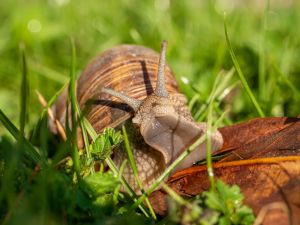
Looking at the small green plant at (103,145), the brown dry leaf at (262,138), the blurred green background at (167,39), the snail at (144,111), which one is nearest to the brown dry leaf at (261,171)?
the brown dry leaf at (262,138)

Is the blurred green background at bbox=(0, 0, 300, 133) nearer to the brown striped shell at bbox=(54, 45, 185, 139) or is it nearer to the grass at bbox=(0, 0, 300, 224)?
the grass at bbox=(0, 0, 300, 224)

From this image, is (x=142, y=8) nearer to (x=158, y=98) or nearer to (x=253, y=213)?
(x=158, y=98)

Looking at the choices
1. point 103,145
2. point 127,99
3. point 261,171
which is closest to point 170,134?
point 127,99

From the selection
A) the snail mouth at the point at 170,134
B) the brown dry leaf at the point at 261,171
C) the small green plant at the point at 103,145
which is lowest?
the brown dry leaf at the point at 261,171

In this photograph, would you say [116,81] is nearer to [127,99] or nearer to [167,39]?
[127,99]

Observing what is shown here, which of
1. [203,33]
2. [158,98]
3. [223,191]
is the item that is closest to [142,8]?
[203,33]

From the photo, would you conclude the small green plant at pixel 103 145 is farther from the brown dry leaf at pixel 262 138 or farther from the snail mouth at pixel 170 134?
the brown dry leaf at pixel 262 138
